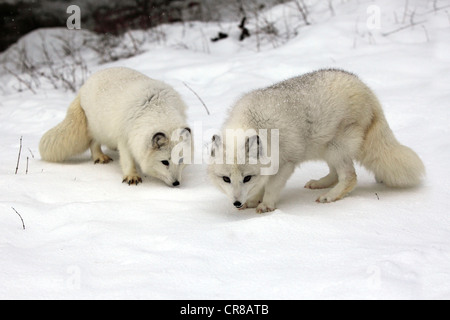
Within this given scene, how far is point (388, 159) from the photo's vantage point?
14.9 feet

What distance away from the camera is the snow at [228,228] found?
9.51 feet

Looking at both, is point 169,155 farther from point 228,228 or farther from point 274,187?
point 228,228

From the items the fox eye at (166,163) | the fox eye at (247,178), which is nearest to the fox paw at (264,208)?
the fox eye at (247,178)

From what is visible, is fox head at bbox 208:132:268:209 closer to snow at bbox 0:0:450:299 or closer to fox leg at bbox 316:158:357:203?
snow at bbox 0:0:450:299

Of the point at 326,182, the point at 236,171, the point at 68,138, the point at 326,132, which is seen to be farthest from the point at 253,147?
the point at 68,138

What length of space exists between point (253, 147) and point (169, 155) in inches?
58.7

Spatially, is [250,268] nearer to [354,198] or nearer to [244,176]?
[244,176]

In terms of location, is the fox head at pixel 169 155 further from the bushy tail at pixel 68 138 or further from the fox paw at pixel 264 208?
the bushy tail at pixel 68 138

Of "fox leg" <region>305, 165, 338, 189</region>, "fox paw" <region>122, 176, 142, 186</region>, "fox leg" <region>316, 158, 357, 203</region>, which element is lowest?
"fox paw" <region>122, 176, 142, 186</region>

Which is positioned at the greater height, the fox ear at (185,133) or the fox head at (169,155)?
the fox ear at (185,133)

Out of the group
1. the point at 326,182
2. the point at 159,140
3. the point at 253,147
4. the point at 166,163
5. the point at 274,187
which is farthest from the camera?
the point at 166,163

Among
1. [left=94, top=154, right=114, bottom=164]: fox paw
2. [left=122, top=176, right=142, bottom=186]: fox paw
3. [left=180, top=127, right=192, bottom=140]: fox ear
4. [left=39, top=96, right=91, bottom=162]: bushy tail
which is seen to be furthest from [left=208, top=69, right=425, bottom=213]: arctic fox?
[left=39, top=96, right=91, bottom=162]: bushy tail

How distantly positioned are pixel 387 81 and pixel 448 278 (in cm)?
498

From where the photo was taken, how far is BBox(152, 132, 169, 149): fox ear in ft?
17.0
